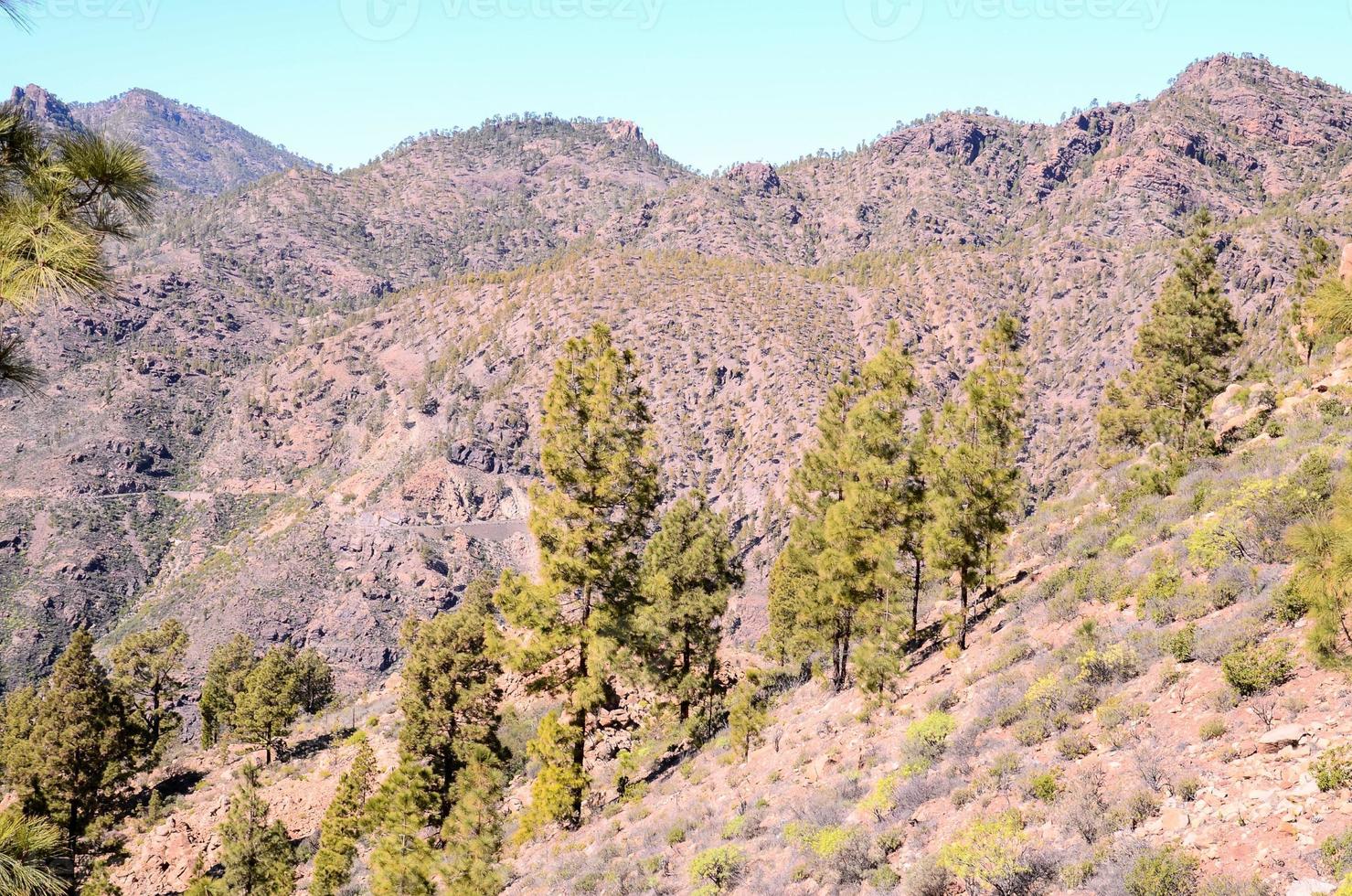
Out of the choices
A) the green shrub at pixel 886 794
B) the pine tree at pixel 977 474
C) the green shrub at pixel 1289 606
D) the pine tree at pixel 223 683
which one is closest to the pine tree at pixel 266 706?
the pine tree at pixel 223 683

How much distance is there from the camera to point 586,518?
17.0 metres

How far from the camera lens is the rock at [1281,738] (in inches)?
306

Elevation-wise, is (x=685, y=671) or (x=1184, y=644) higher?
(x=1184, y=644)

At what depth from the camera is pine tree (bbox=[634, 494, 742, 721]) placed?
28453 millimetres

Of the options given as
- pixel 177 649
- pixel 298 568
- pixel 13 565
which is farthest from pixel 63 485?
pixel 177 649

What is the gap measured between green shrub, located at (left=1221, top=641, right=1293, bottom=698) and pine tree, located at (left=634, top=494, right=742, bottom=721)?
65.1 feet

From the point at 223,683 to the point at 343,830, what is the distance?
34.1 metres

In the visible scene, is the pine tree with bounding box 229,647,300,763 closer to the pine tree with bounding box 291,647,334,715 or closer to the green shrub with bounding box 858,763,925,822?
the pine tree with bounding box 291,647,334,715

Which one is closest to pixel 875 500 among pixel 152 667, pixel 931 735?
pixel 931 735

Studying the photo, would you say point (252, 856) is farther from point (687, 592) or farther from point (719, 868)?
point (719, 868)

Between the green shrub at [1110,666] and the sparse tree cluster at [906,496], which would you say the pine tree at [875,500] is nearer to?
the sparse tree cluster at [906,496]

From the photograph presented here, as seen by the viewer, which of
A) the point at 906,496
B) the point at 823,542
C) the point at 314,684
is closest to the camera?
the point at 906,496

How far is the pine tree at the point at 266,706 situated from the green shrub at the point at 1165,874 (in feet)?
168

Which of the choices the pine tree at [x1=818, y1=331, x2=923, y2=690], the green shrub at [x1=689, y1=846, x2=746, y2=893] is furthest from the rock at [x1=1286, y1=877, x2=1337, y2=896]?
the pine tree at [x1=818, y1=331, x2=923, y2=690]
